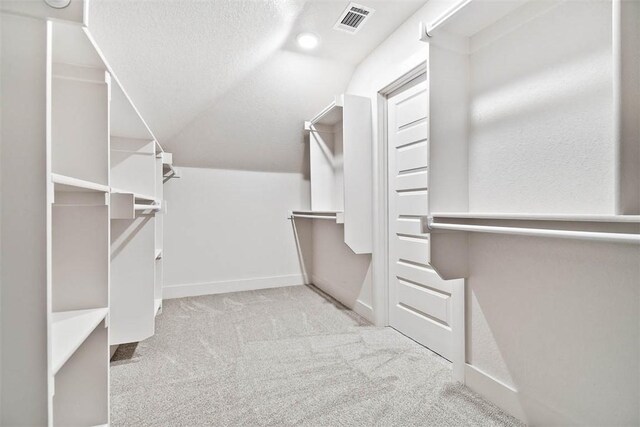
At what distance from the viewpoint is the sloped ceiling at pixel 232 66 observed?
1.79 metres

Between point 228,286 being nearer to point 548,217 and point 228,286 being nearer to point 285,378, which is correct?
point 285,378

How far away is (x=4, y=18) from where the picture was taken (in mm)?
685

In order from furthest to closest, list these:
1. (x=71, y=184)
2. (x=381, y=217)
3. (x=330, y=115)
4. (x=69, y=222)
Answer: (x=330, y=115), (x=381, y=217), (x=69, y=222), (x=71, y=184)

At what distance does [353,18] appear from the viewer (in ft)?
6.89

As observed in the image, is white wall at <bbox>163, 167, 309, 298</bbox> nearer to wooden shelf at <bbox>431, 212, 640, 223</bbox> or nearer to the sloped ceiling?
the sloped ceiling

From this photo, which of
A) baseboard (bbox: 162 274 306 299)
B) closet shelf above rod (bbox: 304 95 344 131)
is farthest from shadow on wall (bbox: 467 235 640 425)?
baseboard (bbox: 162 274 306 299)

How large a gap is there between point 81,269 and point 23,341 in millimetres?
454

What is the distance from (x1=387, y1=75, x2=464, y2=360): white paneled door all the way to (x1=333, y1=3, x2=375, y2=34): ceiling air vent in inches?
21.2

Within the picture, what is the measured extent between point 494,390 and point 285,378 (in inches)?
39.3

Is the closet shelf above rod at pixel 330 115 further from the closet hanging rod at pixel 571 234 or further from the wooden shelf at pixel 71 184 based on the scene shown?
the wooden shelf at pixel 71 184

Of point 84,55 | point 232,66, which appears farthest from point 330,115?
point 84,55

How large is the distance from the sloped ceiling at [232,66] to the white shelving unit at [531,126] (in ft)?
2.69

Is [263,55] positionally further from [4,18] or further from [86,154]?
[4,18]

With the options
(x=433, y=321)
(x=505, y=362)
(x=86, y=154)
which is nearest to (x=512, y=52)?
(x=505, y=362)
